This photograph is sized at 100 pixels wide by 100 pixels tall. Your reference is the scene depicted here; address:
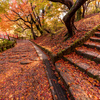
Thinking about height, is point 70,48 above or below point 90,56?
above

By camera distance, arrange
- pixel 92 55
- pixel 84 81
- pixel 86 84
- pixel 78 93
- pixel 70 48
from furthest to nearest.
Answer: pixel 70 48 < pixel 92 55 < pixel 84 81 < pixel 86 84 < pixel 78 93

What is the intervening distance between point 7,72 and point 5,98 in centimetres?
133

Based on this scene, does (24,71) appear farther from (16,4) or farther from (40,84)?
(16,4)

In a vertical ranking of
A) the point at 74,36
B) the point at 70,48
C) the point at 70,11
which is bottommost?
the point at 70,48

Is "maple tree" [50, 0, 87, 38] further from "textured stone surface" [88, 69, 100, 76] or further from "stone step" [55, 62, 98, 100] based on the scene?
"stone step" [55, 62, 98, 100]

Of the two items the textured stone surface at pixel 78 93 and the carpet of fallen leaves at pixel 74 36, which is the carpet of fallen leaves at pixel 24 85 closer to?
the textured stone surface at pixel 78 93

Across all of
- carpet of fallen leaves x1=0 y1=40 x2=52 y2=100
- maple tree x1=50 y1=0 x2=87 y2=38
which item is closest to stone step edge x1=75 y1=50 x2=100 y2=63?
maple tree x1=50 y1=0 x2=87 y2=38

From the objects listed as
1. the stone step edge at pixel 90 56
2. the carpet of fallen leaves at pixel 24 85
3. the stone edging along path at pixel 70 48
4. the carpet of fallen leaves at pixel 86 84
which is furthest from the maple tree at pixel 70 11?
the carpet of fallen leaves at pixel 24 85

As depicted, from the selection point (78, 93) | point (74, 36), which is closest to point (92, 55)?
point (78, 93)

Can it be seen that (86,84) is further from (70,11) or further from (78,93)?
(70,11)

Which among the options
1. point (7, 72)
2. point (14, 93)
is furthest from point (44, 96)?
point (7, 72)

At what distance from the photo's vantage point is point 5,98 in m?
1.83

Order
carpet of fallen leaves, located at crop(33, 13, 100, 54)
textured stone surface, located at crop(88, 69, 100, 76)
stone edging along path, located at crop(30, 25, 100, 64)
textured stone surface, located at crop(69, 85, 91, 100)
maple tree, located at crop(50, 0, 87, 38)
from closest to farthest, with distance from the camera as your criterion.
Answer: textured stone surface, located at crop(69, 85, 91, 100)
textured stone surface, located at crop(88, 69, 100, 76)
maple tree, located at crop(50, 0, 87, 38)
stone edging along path, located at crop(30, 25, 100, 64)
carpet of fallen leaves, located at crop(33, 13, 100, 54)

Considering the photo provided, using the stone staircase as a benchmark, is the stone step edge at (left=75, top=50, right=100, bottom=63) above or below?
above
